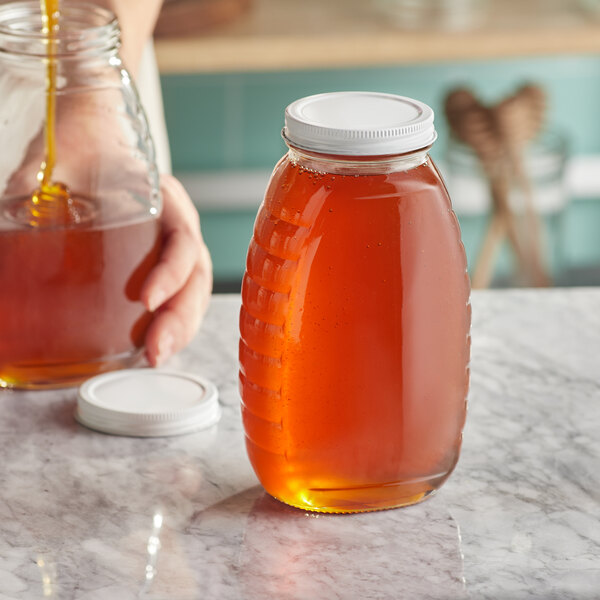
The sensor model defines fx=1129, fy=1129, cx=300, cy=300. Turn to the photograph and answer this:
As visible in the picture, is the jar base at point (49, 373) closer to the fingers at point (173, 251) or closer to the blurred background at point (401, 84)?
the fingers at point (173, 251)

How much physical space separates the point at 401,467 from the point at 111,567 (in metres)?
0.16

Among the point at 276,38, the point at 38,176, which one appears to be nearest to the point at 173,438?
the point at 38,176

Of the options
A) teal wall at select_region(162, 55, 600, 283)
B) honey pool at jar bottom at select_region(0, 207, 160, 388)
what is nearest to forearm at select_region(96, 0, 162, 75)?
honey pool at jar bottom at select_region(0, 207, 160, 388)

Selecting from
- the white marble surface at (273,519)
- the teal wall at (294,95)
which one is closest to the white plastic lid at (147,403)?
the white marble surface at (273,519)

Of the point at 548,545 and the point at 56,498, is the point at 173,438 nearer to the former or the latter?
the point at 56,498

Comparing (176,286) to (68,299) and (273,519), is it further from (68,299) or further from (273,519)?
(273,519)

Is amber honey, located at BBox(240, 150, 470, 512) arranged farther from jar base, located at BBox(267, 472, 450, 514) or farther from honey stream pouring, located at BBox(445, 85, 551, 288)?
honey stream pouring, located at BBox(445, 85, 551, 288)

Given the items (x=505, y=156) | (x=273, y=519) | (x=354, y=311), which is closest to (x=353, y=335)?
(x=354, y=311)

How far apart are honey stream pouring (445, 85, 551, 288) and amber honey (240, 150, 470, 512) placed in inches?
65.2

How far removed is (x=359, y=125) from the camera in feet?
1.89

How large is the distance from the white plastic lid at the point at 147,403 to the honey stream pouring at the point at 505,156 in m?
1.55

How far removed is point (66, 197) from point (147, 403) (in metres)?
0.15

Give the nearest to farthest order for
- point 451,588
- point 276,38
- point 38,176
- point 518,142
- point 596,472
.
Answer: point 451,588 → point 596,472 → point 38,176 → point 276,38 → point 518,142

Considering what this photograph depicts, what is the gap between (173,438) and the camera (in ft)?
2.39
